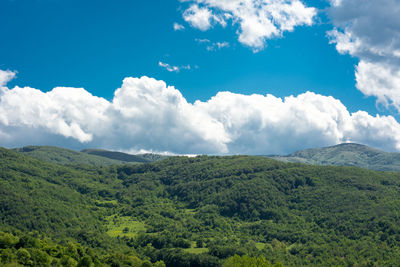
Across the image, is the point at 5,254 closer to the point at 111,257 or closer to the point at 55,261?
the point at 55,261

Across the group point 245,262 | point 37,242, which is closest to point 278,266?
point 245,262

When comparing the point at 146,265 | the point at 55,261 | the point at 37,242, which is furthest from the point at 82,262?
the point at 146,265

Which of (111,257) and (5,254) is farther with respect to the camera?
(111,257)

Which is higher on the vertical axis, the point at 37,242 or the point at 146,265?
the point at 37,242

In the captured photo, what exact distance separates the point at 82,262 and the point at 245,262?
72399 millimetres

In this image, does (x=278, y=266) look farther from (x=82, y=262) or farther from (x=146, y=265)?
(x=82, y=262)

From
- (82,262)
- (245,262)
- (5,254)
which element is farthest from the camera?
(245,262)

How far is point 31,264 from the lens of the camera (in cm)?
14400

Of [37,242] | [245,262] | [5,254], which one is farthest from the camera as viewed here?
[245,262]

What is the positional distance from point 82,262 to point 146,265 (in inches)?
1652

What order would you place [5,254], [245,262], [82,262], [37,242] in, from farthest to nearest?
[245,262] → [37,242] → [82,262] → [5,254]

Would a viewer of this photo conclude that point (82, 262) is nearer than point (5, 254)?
No

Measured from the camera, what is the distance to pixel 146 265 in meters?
190

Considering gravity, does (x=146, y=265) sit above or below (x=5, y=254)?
below
